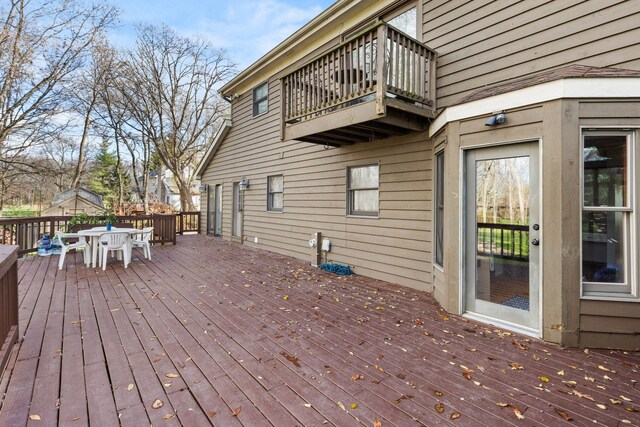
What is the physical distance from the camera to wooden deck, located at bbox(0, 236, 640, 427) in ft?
6.39

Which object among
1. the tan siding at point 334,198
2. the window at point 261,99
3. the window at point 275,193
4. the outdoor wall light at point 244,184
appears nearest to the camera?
the tan siding at point 334,198

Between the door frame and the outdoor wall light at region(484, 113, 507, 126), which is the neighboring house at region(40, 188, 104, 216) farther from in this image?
the outdoor wall light at region(484, 113, 507, 126)

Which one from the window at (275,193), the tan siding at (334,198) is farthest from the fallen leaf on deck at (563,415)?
the window at (275,193)

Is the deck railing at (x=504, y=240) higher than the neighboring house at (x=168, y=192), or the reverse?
the neighboring house at (x=168, y=192)

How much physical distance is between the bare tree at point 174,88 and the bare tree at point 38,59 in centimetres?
328

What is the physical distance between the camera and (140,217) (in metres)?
9.27

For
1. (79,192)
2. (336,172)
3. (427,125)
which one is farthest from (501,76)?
(79,192)

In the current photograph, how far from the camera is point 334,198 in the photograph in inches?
257

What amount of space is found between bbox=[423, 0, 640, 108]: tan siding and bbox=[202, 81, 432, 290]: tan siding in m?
1.13

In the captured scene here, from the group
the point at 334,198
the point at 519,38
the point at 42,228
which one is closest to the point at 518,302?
the point at 519,38

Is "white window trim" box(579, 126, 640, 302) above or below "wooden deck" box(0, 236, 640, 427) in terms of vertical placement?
above

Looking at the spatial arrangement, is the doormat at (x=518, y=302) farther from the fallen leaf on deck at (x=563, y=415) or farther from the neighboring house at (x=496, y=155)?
the fallen leaf on deck at (x=563, y=415)

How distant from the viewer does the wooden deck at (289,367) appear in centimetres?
195

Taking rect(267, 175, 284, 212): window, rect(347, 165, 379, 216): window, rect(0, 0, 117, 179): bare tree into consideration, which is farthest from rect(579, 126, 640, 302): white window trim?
rect(0, 0, 117, 179): bare tree
